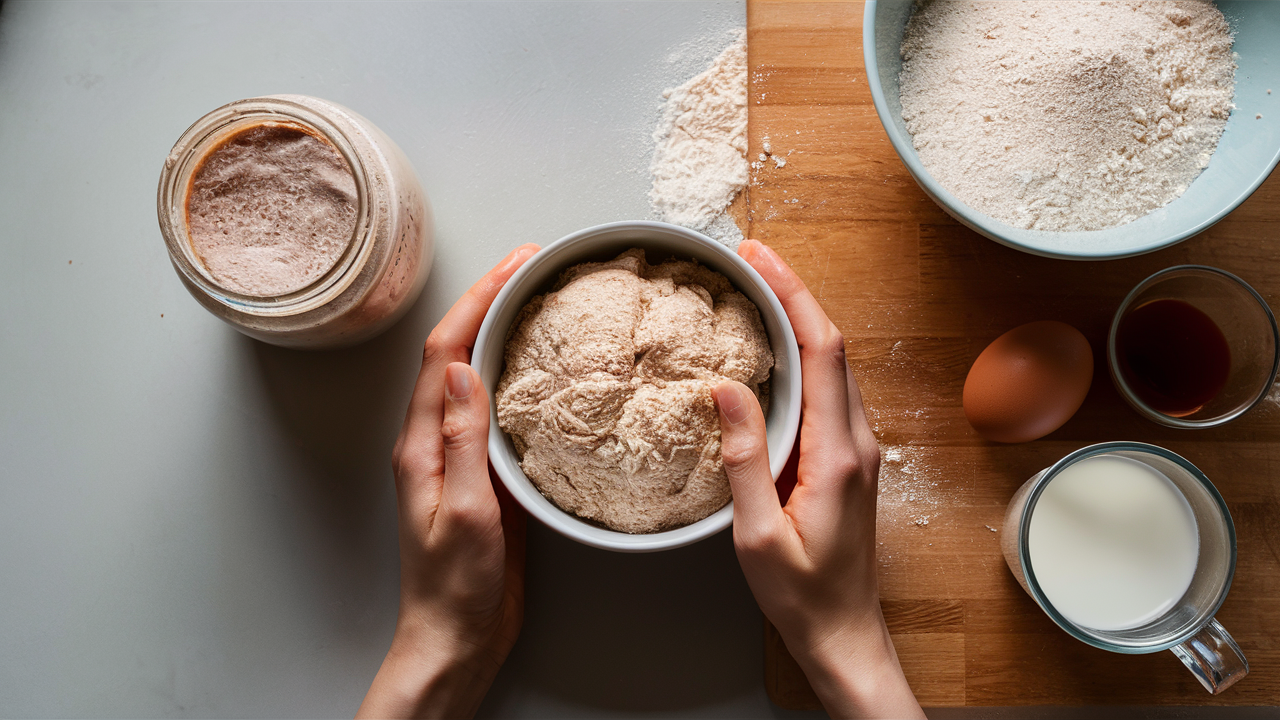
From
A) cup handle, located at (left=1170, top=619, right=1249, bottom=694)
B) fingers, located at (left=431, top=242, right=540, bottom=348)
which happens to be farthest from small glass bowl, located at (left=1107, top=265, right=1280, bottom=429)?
fingers, located at (left=431, top=242, right=540, bottom=348)

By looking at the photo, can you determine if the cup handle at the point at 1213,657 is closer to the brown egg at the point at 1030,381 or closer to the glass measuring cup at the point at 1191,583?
the glass measuring cup at the point at 1191,583

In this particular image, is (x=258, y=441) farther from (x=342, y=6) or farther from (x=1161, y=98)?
(x=1161, y=98)

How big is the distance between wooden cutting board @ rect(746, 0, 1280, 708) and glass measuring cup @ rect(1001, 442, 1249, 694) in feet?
0.22

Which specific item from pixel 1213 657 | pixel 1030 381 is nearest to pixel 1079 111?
pixel 1030 381

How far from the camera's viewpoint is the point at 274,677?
108cm

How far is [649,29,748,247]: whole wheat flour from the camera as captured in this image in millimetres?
1036

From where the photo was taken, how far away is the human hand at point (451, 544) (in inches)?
33.1

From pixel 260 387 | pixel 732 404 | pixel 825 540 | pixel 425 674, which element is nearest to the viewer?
pixel 732 404

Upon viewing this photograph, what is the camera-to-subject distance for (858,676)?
3.04ft

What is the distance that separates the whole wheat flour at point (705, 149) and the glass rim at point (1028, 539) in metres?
0.55

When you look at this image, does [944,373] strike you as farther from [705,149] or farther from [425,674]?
[425,674]

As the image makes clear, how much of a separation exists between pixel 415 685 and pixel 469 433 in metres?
0.44

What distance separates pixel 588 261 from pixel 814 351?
0.32 meters

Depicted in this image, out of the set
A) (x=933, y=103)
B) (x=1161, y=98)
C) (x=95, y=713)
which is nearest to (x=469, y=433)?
(x=933, y=103)
